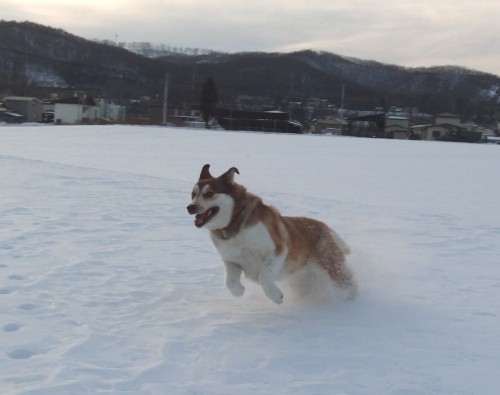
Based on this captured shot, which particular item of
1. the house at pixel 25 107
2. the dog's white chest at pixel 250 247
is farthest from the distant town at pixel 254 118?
the dog's white chest at pixel 250 247

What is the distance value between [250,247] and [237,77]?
120 metres

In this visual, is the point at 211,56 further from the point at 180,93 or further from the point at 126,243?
the point at 126,243

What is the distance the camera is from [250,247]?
181 inches

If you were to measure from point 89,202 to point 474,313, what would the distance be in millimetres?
7719

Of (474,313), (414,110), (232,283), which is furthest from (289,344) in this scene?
(414,110)

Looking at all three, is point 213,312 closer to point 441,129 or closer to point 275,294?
point 275,294

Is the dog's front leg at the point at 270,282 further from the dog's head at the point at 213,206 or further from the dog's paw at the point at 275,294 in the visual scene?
the dog's head at the point at 213,206

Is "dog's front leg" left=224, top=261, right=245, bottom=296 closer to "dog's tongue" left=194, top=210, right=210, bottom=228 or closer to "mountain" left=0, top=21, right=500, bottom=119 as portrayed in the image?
"dog's tongue" left=194, top=210, right=210, bottom=228

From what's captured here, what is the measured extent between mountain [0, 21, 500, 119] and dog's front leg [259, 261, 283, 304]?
326 ft

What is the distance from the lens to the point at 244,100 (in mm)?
110062

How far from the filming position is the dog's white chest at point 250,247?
4.57m

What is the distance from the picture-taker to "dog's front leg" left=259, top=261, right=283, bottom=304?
180 inches

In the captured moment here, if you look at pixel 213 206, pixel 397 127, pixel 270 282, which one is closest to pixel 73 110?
pixel 397 127

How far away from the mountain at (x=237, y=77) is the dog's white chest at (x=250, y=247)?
325 ft
